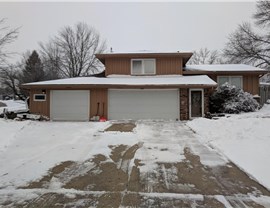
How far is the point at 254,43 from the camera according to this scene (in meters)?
27.8

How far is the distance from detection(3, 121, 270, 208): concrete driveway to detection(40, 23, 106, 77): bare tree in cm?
3189

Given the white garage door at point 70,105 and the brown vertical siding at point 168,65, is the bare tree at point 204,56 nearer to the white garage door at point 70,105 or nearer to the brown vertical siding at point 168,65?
the brown vertical siding at point 168,65

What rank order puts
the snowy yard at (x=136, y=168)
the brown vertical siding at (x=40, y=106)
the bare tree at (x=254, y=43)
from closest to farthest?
the snowy yard at (x=136, y=168) < the brown vertical siding at (x=40, y=106) < the bare tree at (x=254, y=43)

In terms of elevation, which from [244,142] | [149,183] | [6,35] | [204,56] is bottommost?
[149,183]

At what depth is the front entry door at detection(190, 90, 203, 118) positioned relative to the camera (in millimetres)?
15602

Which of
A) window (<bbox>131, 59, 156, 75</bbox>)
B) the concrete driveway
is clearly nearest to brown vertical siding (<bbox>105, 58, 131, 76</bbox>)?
window (<bbox>131, 59, 156, 75</bbox>)

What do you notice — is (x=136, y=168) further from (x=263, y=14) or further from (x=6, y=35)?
(x=263, y=14)

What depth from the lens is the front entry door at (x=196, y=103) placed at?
1560cm

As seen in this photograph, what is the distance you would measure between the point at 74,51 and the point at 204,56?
955 inches

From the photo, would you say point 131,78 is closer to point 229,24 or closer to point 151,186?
point 151,186

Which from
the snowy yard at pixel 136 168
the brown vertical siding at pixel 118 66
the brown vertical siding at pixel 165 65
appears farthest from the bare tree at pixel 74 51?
the snowy yard at pixel 136 168

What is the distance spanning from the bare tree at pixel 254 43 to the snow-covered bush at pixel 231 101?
45.2ft

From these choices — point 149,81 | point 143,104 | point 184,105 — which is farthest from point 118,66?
point 184,105

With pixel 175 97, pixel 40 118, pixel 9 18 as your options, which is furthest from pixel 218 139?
pixel 9 18
